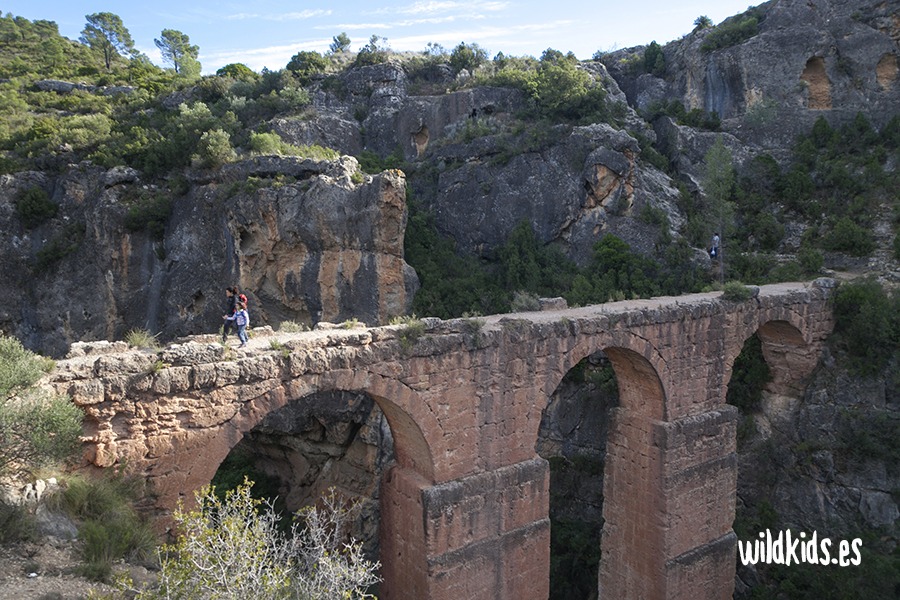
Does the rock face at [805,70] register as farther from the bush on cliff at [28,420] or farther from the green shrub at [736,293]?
the bush on cliff at [28,420]

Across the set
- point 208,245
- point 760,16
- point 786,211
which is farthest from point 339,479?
point 760,16

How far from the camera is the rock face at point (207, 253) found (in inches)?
746

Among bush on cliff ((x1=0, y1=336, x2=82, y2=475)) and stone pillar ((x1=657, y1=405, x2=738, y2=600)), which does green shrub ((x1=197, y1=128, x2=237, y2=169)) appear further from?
stone pillar ((x1=657, y1=405, x2=738, y2=600))

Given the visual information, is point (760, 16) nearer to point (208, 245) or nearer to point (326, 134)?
point (326, 134)

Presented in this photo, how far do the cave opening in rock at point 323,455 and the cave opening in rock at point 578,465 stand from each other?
4.90 meters

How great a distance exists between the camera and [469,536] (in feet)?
31.2

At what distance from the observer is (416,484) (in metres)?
9.21

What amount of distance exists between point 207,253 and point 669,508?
16.1 meters

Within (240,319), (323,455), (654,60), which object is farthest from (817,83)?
(240,319)

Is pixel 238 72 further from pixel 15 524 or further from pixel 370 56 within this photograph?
pixel 15 524

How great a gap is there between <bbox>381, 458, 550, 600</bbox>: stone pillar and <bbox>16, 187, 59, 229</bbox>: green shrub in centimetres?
1953

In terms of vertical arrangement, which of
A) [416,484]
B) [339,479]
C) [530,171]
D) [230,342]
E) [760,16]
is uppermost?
[760,16]

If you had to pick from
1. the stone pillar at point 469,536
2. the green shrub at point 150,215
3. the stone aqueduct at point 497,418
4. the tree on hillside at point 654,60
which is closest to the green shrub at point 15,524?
the stone aqueduct at point 497,418

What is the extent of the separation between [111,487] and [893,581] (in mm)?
13428
